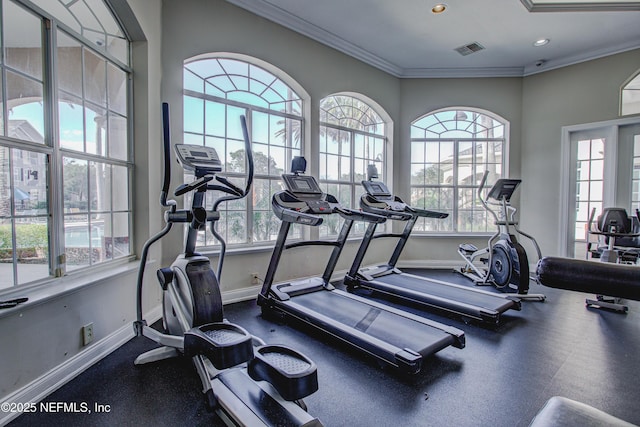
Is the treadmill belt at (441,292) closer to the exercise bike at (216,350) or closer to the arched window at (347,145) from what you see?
the arched window at (347,145)

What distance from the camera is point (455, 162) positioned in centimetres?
593

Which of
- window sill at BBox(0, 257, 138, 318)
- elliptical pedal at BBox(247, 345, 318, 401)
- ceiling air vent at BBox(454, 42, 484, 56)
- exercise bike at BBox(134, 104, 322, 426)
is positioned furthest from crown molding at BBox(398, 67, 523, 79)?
elliptical pedal at BBox(247, 345, 318, 401)

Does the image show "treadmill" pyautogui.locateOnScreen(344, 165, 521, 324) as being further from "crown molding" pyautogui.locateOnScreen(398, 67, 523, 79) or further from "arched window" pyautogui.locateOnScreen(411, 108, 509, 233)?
"crown molding" pyautogui.locateOnScreen(398, 67, 523, 79)

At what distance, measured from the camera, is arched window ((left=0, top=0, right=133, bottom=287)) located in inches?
75.8

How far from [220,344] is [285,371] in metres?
0.42

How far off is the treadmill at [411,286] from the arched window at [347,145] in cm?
88

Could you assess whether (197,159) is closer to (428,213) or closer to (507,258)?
(428,213)

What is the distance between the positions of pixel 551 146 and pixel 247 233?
516cm

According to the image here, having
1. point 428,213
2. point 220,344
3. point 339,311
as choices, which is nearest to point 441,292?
point 428,213

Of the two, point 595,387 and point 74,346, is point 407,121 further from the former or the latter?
point 74,346

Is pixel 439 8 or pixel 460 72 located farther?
pixel 460 72

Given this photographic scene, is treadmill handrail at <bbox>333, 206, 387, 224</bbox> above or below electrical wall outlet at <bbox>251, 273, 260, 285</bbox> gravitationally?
above

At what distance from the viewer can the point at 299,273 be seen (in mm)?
4457

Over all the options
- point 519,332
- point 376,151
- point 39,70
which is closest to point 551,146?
point 376,151
